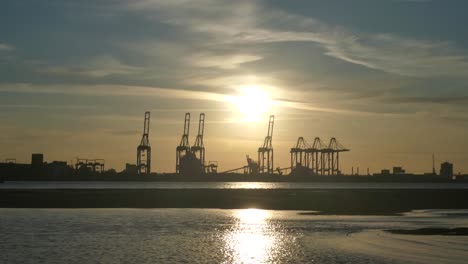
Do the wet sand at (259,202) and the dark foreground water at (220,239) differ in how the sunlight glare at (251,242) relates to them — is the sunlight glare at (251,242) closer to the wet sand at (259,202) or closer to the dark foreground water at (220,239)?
the dark foreground water at (220,239)

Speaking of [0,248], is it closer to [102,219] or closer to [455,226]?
[102,219]

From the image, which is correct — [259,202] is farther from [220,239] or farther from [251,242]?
[251,242]

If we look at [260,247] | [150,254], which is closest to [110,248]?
[150,254]

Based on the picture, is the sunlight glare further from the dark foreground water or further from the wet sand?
the wet sand

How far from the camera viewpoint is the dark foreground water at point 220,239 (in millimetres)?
30516

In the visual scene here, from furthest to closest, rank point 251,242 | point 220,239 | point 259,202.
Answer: point 259,202 → point 220,239 → point 251,242

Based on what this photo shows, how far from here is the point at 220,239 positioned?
127 ft

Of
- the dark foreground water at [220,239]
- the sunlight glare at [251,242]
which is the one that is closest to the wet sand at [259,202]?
the dark foreground water at [220,239]

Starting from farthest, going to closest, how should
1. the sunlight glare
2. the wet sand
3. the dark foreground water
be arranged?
the wet sand < the sunlight glare < the dark foreground water

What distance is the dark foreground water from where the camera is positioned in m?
30.5

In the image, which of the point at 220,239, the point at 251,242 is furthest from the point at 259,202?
the point at 251,242

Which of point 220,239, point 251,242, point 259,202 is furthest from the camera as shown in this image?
point 259,202

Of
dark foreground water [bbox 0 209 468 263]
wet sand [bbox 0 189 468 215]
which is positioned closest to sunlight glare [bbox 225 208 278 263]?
dark foreground water [bbox 0 209 468 263]

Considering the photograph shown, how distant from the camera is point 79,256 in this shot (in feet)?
100
